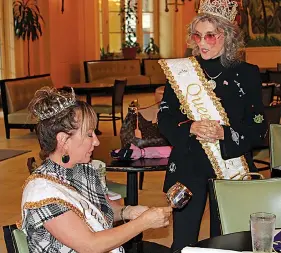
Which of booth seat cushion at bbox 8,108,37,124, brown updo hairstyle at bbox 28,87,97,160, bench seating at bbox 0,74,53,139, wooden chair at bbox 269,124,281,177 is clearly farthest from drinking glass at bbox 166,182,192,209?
booth seat cushion at bbox 8,108,37,124

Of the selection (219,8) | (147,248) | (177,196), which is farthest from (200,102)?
(147,248)

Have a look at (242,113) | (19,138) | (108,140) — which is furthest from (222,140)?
(19,138)

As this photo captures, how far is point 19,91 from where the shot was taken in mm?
9711

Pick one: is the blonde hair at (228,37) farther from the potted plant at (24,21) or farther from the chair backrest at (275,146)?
the potted plant at (24,21)

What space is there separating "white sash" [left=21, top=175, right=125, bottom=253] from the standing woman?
0.90m

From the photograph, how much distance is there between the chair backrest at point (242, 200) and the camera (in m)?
2.63

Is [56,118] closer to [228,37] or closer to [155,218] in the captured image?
[155,218]

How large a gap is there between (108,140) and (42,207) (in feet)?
8.43

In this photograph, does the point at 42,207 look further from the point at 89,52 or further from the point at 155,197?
the point at 89,52

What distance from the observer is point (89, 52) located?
51.1 feet

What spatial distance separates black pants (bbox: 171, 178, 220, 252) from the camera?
313 cm

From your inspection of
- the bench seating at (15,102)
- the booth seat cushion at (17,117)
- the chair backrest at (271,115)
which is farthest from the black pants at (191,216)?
the booth seat cushion at (17,117)

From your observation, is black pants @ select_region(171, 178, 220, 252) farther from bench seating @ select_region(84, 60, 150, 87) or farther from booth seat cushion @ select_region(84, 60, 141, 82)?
booth seat cushion @ select_region(84, 60, 141, 82)

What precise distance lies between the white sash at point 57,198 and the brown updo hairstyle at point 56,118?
13 centimetres
